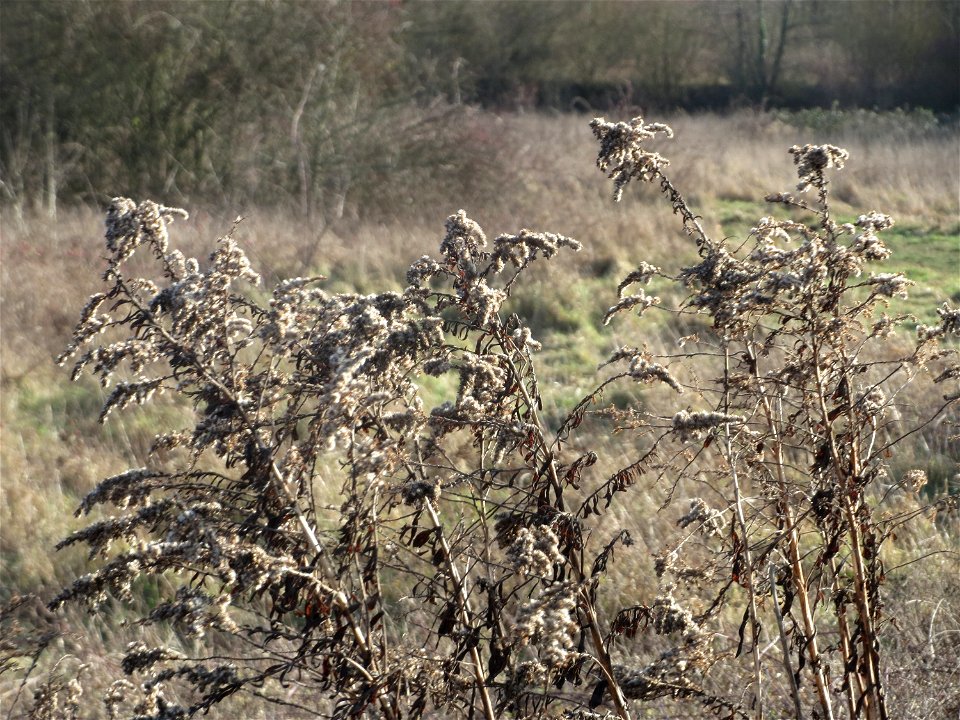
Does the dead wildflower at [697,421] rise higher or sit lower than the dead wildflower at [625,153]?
lower

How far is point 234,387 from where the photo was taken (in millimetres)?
1928

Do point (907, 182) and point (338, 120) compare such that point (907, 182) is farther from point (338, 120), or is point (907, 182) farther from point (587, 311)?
point (338, 120)

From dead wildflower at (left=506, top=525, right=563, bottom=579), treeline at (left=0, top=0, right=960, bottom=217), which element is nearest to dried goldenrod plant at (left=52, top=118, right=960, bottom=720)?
dead wildflower at (left=506, top=525, right=563, bottom=579)

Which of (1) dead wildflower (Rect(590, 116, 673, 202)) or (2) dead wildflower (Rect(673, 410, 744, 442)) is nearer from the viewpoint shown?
(2) dead wildflower (Rect(673, 410, 744, 442))

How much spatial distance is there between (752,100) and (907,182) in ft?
42.5

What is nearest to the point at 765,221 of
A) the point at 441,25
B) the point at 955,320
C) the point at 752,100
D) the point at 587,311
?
the point at 955,320

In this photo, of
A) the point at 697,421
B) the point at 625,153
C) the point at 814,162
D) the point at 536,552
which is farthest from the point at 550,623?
the point at 814,162

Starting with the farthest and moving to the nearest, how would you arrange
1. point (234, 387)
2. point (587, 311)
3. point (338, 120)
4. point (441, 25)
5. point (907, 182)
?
1. point (441, 25)
2. point (338, 120)
3. point (907, 182)
4. point (587, 311)
5. point (234, 387)

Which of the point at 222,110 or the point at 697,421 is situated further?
the point at 222,110

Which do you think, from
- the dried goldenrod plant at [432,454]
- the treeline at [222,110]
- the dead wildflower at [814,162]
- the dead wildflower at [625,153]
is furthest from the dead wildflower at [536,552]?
the treeline at [222,110]

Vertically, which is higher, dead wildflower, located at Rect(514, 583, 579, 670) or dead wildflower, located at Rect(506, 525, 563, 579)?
dead wildflower, located at Rect(506, 525, 563, 579)

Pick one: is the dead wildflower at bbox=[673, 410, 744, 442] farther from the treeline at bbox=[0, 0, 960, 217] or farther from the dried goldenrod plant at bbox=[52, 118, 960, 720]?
the treeline at bbox=[0, 0, 960, 217]

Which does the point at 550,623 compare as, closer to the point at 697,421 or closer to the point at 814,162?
the point at 697,421

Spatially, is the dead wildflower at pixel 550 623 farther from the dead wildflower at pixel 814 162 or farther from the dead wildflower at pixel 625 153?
the dead wildflower at pixel 814 162
